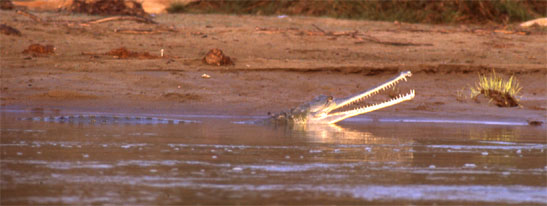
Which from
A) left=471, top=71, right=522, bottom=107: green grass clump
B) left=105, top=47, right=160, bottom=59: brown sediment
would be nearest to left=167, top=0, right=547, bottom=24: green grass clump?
left=105, top=47, right=160, bottom=59: brown sediment

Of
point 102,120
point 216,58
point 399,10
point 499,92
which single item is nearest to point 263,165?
point 102,120

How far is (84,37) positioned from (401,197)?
10.3 m

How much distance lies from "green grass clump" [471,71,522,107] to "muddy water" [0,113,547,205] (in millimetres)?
2311

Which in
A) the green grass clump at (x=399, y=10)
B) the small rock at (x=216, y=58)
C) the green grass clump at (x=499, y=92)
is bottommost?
the green grass clump at (x=499, y=92)

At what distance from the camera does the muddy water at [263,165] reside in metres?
4.88

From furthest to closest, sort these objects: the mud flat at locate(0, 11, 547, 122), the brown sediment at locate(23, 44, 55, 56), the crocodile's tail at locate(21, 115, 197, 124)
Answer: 1. the brown sediment at locate(23, 44, 55, 56)
2. the mud flat at locate(0, 11, 547, 122)
3. the crocodile's tail at locate(21, 115, 197, 124)

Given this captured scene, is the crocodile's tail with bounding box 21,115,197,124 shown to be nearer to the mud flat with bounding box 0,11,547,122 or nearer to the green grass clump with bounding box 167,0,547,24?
the mud flat with bounding box 0,11,547,122

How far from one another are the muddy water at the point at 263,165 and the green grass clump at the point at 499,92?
2311 millimetres

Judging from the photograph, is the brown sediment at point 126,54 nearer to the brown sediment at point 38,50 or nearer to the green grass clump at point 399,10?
the brown sediment at point 38,50

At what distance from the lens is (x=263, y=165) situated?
241 inches

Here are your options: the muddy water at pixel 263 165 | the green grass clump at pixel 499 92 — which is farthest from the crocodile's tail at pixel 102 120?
the green grass clump at pixel 499 92

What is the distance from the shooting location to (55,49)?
1370cm

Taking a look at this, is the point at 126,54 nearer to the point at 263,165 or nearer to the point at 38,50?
the point at 38,50

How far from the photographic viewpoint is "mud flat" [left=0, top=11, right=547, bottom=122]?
11.7 m
